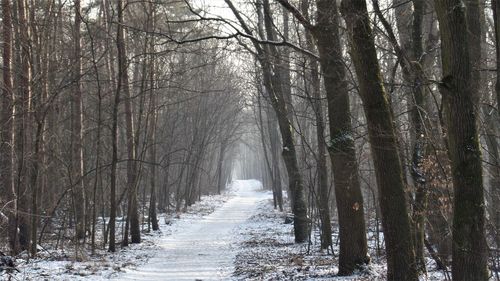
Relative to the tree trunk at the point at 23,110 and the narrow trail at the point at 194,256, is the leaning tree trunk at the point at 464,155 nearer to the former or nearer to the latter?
the narrow trail at the point at 194,256

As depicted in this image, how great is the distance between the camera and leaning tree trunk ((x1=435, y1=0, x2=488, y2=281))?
4934mm

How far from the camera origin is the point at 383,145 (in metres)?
6.30

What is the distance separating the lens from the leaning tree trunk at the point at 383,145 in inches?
247

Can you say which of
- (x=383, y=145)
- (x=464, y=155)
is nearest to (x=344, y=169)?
(x=383, y=145)

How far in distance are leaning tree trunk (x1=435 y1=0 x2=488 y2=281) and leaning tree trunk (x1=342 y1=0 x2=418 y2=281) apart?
4.25 feet

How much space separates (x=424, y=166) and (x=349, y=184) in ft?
5.43

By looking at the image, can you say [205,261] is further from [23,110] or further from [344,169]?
[23,110]

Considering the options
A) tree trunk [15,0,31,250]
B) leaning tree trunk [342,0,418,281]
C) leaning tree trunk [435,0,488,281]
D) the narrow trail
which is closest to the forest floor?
the narrow trail

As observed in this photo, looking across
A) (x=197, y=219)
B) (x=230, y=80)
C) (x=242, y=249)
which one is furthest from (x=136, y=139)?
(x=230, y=80)

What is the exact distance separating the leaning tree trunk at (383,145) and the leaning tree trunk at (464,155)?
1297mm

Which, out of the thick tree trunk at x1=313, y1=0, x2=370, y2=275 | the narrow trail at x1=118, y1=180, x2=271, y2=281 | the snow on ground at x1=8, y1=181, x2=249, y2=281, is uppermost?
the thick tree trunk at x1=313, y1=0, x2=370, y2=275

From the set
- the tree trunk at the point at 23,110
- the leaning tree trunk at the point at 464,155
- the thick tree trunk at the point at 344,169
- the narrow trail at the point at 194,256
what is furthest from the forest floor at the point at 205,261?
the leaning tree trunk at the point at 464,155

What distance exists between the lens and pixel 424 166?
6.91 meters

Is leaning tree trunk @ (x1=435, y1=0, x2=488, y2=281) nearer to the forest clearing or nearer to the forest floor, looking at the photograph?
the forest clearing
